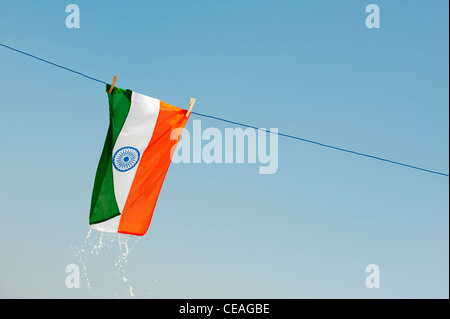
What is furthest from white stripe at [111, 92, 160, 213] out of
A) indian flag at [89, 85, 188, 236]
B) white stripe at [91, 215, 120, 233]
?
white stripe at [91, 215, 120, 233]

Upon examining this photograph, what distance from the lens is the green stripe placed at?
40.7ft

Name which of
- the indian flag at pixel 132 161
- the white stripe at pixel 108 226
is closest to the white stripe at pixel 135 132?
the indian flag at pixel 132 161

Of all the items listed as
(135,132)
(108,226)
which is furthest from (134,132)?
(108,226)

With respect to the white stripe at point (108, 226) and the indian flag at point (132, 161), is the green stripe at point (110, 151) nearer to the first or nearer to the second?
the indian flag at point (132, 161)

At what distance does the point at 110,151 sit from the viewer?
12508mm

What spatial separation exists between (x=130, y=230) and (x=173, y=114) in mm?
2520

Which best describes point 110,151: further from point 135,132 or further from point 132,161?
point 135,132

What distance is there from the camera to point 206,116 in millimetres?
13000

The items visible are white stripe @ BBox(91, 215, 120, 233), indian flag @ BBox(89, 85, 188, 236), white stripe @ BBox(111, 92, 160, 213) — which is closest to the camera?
white stripe @ BBox(91, 215, 120, 233)

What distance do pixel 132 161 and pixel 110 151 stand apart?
48 cm

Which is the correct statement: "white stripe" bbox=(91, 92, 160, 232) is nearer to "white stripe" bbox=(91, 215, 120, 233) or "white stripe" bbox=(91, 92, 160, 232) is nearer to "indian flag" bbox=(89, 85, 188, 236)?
"indian flag" bbox=(89, 85, 188, 236)

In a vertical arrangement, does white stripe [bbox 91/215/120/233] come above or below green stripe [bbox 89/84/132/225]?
below
